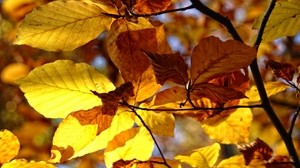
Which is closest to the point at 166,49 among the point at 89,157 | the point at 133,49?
the point at 133,49

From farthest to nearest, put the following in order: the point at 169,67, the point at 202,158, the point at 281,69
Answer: the point at 202,158
the point at 281,69
the point at 169,67

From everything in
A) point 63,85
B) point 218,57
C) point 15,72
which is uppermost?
point 218,57

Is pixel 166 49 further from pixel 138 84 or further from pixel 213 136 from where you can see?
pixel 213 136

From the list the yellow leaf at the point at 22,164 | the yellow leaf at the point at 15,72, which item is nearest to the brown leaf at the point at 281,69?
the yellow leaf at the point at 22,164

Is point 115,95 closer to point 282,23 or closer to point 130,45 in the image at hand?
point 130,45

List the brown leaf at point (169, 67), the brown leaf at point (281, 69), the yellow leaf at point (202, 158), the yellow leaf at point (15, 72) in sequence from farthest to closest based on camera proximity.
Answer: the yellow leaf at point (15, 72)
the yellow leaf at point (202, 158)
the brown leaf at point (281, 69)
the brown leaf at point (169, 67)

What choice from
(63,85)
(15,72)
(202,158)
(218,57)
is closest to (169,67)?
(218,57)

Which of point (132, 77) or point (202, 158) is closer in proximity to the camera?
point (132, 77)

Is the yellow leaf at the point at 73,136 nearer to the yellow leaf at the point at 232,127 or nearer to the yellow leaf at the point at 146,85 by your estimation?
the yellow leaf at the point at 146,85
